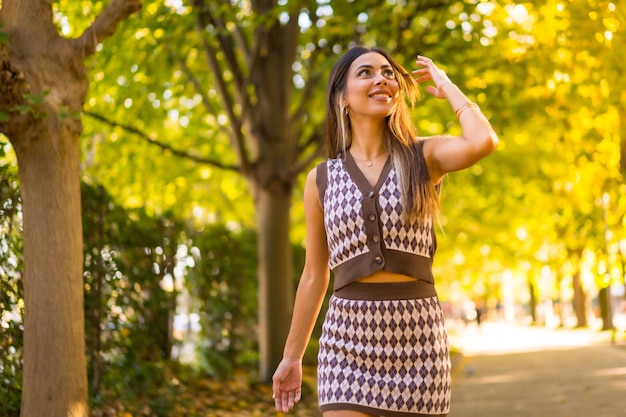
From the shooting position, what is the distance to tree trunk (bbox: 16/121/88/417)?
19.9 ft

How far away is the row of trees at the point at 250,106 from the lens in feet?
20.2

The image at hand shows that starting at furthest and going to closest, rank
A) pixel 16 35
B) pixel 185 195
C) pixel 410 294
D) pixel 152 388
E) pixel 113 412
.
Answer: pixel 185 195 → pixel 152 388 → pixel 113 412 → pixel 16 35 → pixel 410 294

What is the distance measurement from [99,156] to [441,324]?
488 inches

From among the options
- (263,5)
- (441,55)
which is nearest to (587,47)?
(441,55)

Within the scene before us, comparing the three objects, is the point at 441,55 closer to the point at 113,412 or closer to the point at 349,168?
the point at 113,412

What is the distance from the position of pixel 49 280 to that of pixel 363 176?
347 cm

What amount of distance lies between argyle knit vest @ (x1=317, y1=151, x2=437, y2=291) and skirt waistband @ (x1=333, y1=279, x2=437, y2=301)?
1.2 inches

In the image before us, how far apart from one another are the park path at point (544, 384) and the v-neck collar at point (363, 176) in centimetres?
662

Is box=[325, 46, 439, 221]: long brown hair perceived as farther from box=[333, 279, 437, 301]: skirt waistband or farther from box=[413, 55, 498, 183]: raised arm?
box=[333, 279, 437, 301]: skirt waistband

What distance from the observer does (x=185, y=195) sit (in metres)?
19.0

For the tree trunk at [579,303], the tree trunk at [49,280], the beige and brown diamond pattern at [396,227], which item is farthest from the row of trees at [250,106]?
the tree trunk at [579,303]

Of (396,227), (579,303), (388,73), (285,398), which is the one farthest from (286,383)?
(579,303)

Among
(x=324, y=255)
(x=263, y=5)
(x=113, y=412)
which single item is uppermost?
(x=263, y=5)

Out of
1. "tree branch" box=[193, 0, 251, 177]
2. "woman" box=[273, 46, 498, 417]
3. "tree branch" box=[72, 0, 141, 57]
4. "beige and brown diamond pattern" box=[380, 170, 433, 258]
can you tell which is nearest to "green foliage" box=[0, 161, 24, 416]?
"tree branch" box=[72, 0, 141, 57]
